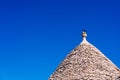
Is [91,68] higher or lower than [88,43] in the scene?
lower

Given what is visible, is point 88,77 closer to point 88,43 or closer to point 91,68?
point 91,68

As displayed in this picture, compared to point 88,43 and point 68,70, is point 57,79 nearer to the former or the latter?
point 68,70

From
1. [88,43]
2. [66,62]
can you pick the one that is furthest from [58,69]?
[88,43]

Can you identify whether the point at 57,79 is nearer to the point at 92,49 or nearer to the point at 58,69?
the point at 58,69

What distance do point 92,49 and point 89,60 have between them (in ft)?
4.20

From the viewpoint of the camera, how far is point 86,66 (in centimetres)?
3197

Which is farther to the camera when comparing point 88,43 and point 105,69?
point 88,43

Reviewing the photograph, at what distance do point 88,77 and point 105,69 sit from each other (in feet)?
4.40

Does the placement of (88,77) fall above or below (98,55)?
below

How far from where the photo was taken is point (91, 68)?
104 ft

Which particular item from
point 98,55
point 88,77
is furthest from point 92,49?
point 88,77

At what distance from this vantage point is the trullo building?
31.4 meters

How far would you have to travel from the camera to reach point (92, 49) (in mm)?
33531

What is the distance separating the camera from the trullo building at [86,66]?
31403mm
